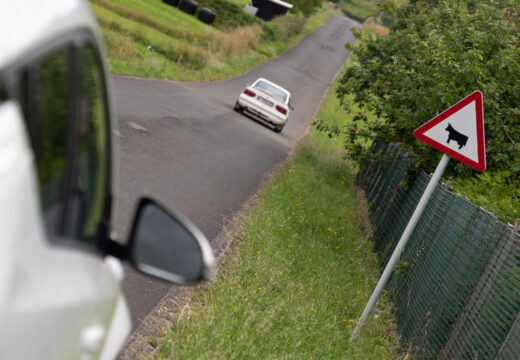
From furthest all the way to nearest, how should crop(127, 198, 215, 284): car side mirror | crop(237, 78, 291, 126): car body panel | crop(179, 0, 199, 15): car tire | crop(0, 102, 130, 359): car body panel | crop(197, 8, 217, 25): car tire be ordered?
1. crop(179, 0, 199, 15): car tire
2. crop(197, 8, 217, 25): car tire
3. crop(237, 78, 291, 126): car body panel
4. crop(127, 198, 215, 284): car side mirror
5. crop(0, 102, 130, 359): car body panel

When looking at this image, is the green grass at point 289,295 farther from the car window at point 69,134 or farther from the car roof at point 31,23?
the car roof at point 31,23

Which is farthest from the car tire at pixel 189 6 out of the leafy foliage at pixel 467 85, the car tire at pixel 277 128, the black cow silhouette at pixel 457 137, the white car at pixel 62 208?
the white car at pixel 62 208

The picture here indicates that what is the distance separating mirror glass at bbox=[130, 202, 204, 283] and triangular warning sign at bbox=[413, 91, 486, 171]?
474 centimetres

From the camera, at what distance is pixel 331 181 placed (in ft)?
Answer: 58.8

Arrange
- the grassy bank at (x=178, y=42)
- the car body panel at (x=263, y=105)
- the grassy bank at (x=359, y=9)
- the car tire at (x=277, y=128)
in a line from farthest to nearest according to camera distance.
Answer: the grassy bank at (x=359, y=9)
the car tire at (x=277, y=128)
the car body panel at (x=263, y=105)
the grassy bank at (x=178, y=42)

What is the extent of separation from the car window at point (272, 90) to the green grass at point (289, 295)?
1164cm

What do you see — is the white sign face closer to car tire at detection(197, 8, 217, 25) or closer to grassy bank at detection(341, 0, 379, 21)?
car tire at detection(197, 8, 217, 25)

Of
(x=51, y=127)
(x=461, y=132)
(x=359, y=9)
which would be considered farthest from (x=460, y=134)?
(x=359, y=9)

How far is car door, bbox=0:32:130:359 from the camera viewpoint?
123 centimetres

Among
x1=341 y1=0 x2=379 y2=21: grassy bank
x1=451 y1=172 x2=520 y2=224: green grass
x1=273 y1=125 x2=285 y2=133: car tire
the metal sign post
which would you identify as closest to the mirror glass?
the metal sign post

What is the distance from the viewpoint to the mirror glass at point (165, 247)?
6.27 ft

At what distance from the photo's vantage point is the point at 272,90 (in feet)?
82.8

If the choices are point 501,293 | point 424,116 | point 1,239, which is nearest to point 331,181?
point 424,116

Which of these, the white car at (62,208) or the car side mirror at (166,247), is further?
the car side mirror at (166,247)
